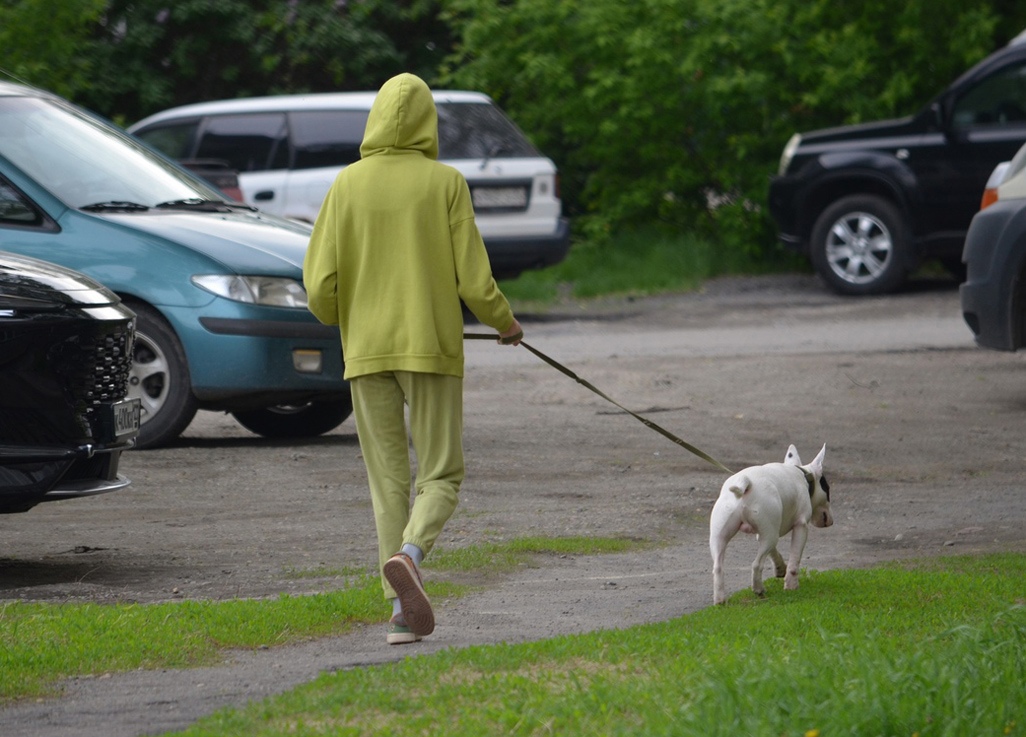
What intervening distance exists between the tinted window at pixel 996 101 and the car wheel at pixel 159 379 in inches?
396

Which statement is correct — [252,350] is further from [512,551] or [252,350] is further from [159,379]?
[512,551]

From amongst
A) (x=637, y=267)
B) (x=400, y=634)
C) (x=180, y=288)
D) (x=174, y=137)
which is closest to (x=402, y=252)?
(x=400, y=634)

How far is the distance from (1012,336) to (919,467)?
169 cm

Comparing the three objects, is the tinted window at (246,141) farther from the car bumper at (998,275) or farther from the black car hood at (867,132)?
the car bumper at (998,275)

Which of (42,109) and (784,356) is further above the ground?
(42,109)

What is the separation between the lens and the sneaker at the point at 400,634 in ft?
18.2

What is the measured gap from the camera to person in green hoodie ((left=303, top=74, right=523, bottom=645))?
5699mm

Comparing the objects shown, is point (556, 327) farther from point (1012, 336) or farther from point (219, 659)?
point (219, 659)

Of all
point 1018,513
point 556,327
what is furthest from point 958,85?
point 1018,513

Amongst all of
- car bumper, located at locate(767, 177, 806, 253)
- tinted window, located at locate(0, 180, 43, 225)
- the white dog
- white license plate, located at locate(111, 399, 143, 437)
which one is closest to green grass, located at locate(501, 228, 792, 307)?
car bumper, located at locate(767, 177, 806, 253)

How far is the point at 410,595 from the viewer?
17.9 ft

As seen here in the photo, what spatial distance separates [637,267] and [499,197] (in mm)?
3631

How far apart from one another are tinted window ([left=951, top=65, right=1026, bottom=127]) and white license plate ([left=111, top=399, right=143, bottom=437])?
11698 mm

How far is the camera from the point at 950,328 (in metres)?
15.4
